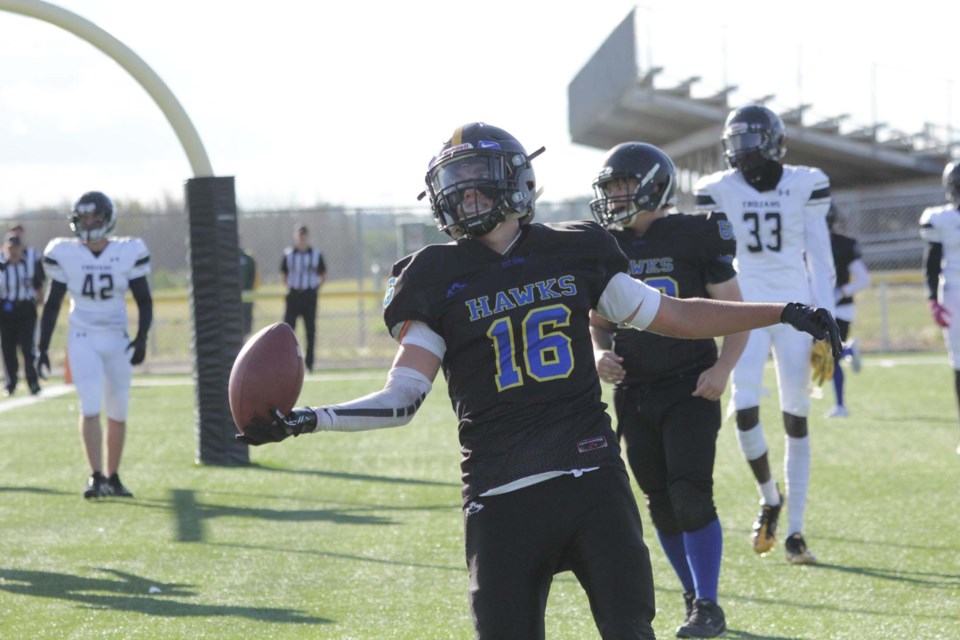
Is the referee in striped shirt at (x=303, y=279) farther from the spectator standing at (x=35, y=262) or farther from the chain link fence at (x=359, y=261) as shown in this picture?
the spectator standing at (x=35, y=262)

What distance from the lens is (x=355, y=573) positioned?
6.36 metres

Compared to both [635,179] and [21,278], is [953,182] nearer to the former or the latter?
[635,179]

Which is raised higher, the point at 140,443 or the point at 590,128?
the point at 590,128

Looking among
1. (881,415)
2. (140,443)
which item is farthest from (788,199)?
(140,443)

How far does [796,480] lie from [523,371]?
10.9ft

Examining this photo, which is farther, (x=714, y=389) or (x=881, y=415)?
(x=881, y=415)

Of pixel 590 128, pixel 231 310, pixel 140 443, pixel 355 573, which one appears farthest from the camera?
pixel 590 128

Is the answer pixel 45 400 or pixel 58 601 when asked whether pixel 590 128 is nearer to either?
pixel 45 400

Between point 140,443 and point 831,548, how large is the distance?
674 centimetres

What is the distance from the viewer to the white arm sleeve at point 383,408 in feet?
10.7

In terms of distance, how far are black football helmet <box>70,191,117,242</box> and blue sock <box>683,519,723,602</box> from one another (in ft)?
16.2

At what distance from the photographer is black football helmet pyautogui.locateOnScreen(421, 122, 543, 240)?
3.56 m

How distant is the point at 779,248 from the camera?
6.53m

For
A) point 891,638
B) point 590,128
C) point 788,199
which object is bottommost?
point 891,638
